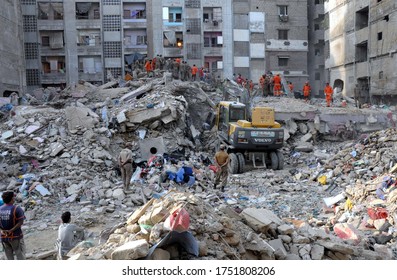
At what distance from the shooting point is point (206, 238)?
5273 millimetres

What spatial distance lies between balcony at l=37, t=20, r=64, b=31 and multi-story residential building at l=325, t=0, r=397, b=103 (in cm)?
2196

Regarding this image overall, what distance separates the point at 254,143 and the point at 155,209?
8263mm

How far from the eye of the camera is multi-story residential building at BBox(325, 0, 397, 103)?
23.8m

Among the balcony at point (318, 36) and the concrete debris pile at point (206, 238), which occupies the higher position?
the balcony at point (318, 36)

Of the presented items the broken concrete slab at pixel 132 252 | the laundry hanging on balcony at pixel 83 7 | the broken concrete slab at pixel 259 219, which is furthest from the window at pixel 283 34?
the broken concrete slab at pixel 132 252

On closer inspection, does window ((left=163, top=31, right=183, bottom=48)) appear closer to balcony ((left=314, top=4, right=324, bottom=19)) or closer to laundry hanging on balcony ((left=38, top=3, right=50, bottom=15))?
laundry hanging on balcony ((left=38, top=3, right=50, bottom=15))

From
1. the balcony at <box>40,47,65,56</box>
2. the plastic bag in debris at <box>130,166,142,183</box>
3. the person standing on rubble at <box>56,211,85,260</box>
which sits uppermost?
the balcony at <box>40,47,65,56</box>

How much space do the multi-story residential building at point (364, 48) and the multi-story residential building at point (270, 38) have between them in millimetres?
5119

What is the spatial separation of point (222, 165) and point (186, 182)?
3.92 ft

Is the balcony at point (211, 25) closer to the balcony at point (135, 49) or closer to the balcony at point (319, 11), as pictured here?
the balcony at point (135, 49)

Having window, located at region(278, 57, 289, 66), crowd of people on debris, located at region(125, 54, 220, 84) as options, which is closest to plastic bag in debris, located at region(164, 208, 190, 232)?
crowd of people on debris, located at region(125, 54, 220, 84)

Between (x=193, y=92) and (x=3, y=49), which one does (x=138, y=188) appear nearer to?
(x=193, y=92)

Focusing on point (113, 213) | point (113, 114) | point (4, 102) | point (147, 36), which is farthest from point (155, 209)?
point (147, 36)

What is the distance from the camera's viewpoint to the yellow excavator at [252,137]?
1334cm
